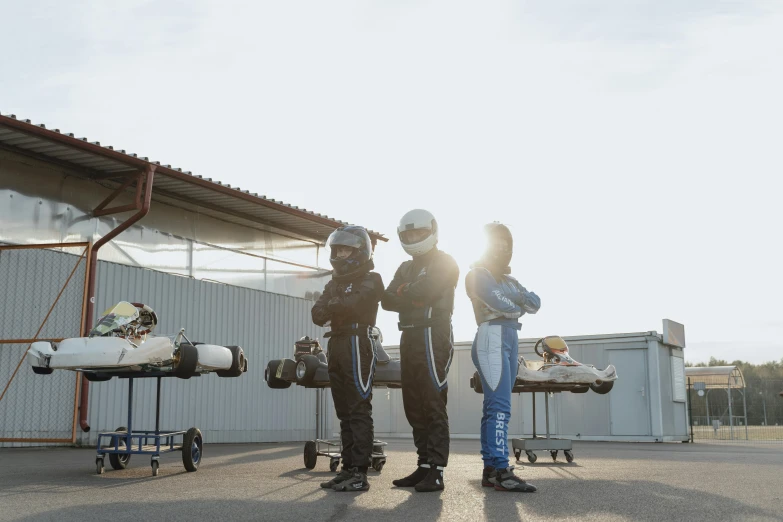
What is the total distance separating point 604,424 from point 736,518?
16017mm

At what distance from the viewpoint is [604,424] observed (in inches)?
779

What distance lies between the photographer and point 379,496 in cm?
541

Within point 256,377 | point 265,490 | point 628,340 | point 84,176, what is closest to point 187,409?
point 256,377

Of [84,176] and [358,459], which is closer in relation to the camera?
[358,459]

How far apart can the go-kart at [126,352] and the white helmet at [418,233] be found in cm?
252

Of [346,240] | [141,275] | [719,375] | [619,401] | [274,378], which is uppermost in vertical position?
[141,275]

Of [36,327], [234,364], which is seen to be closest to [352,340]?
[234,364]

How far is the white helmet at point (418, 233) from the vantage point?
636 centimetres

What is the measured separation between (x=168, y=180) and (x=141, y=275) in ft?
6.26

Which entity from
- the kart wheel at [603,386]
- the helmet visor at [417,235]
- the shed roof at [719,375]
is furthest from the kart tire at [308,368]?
the shed roof at [719,375]

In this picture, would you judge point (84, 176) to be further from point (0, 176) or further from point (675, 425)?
point (675, 425)

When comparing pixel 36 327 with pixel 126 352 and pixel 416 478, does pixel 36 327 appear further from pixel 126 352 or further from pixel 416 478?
pixel 416 478

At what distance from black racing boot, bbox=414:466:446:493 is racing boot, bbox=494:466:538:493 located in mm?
421

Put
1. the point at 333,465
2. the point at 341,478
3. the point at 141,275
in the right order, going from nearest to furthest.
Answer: the point at 341,478, the point at 333,465, the point at 141,275
